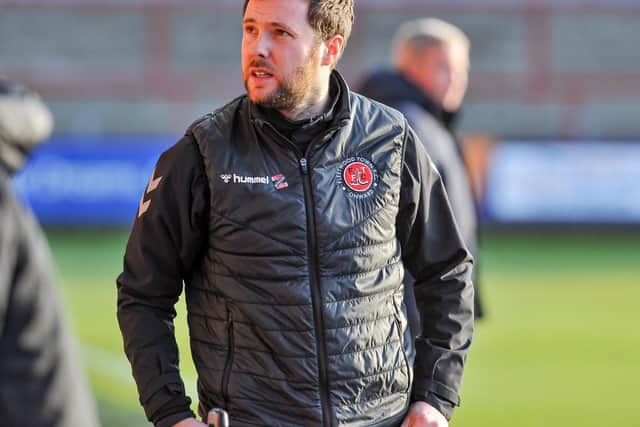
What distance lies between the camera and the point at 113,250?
14.0 meters

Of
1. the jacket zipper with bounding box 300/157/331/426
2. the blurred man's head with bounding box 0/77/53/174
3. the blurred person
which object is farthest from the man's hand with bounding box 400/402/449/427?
the blurred man's head with bounding box 0/77/53/174

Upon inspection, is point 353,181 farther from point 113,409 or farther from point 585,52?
point 585,52

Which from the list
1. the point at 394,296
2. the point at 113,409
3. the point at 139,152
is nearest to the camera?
the point at 394,296

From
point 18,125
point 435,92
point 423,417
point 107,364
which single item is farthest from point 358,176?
point 107,364

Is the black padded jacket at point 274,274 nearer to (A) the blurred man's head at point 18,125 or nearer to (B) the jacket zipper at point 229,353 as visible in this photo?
(B) the jacket zipper at point 229,353

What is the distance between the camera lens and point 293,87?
3.03 meters

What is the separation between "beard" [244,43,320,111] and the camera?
300 centimetres

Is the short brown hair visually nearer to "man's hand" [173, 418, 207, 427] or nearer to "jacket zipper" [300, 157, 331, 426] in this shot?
"jacket zipper" [300, 157, 331, 426]

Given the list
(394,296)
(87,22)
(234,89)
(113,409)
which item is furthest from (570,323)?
(87,22)

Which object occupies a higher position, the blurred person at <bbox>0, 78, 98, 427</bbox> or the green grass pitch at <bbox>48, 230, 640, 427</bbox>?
the blurred person at <bbox>0, 78, 98, 427</bbox>

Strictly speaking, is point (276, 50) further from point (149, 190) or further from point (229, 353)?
point (229, 353)

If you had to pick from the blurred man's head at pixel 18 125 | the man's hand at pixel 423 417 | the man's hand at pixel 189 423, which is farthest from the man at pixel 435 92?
the blurred man's head at pixel 18 125

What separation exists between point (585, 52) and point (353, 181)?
18.7 meters

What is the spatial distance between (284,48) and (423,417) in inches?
38.7
